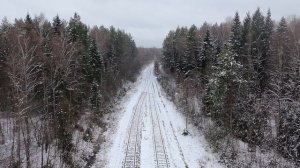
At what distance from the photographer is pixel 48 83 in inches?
1014

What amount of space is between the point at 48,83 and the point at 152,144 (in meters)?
11.3

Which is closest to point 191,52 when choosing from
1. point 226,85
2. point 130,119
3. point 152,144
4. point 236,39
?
point 236,39

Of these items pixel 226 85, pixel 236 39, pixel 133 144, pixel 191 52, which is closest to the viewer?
pixel 226 85

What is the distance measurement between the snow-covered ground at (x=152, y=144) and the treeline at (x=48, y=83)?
361cm

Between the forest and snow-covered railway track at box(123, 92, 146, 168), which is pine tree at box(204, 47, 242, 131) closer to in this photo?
the forest

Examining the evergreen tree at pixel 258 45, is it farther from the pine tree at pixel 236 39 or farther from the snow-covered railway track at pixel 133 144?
the snow-covered railway track at pixel 133 144

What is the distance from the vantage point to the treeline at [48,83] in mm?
20111

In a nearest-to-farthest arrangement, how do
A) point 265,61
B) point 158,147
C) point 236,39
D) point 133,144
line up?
point 158,147 < point 133,144 < point 265,61 < point 236,39

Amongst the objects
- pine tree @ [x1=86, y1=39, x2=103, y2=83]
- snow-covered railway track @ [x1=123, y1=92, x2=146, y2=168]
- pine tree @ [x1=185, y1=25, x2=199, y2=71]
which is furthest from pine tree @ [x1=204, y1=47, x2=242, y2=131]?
pine tree @ [x1=185, y1=25, x2=199, y2=71]

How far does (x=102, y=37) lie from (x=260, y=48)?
42023 millimetres

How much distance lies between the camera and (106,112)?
135 ft

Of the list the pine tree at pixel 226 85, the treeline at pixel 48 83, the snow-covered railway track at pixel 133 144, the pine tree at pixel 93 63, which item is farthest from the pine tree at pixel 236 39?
the treeline at pixel 48 83

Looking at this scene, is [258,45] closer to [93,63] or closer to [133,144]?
[93,63]

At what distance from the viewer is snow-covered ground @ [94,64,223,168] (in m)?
23.0
